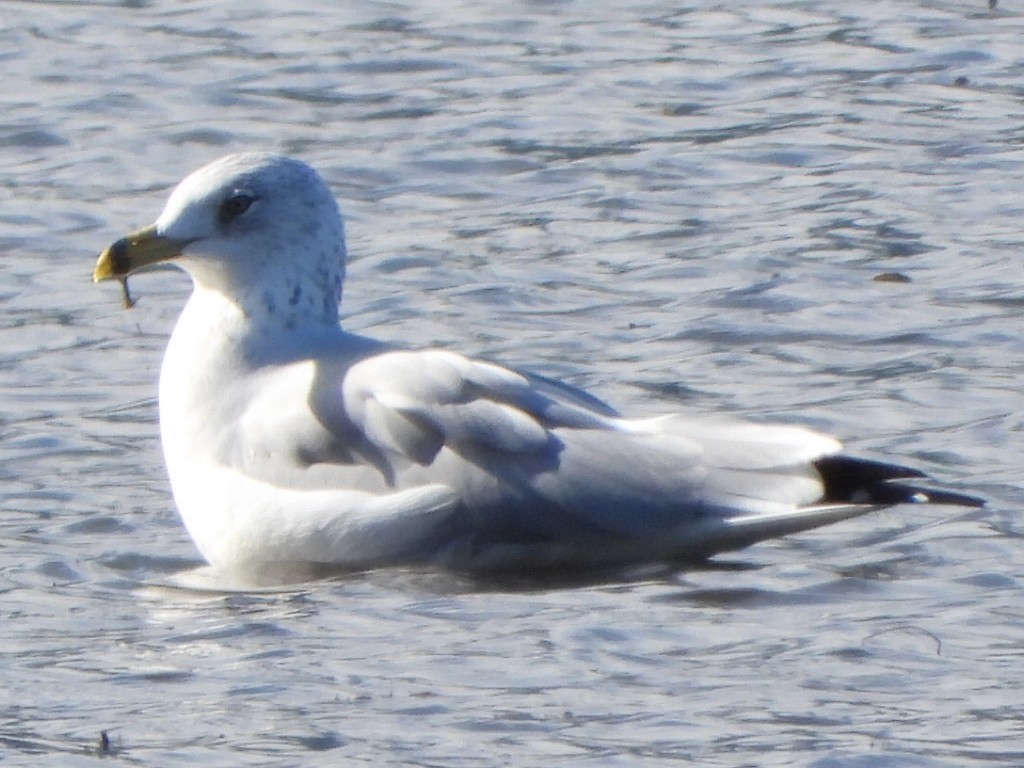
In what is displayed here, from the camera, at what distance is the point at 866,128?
38.6ft

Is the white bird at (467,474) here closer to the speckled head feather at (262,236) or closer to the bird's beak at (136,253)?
the speckled head feather at (262,236)

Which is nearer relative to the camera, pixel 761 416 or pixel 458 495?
pixel 458 495

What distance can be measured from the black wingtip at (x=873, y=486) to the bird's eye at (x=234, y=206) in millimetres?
1844

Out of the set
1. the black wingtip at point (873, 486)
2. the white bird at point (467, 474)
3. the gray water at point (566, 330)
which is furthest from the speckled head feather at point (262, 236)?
the black wingtip at point (873, 486)

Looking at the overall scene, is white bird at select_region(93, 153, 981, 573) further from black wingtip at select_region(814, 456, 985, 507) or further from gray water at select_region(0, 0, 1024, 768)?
gray water at select_region(0, 0, 1024, 768)

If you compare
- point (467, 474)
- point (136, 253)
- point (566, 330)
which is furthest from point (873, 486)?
point (566, 330)

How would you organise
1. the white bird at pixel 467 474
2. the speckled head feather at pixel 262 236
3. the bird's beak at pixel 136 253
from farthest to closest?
the speckled head feather at pixel 262 236
the bird's beak at pixel 136 253
the white bird at pixel 467 474

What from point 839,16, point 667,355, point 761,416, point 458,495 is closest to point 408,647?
point 458,495

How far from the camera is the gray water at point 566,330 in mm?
6004

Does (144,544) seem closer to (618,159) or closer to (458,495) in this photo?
(458,495)

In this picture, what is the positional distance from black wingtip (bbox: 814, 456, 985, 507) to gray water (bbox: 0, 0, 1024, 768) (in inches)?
8.0

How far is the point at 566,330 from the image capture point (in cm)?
938

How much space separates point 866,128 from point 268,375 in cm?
482

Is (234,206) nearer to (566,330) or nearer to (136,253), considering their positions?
(136,253)
